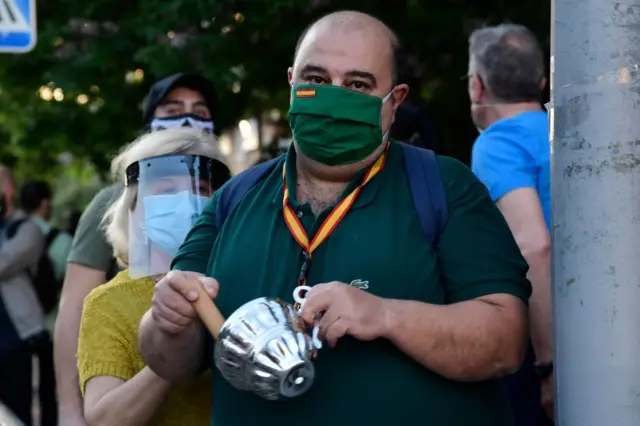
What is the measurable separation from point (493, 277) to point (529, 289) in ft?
0.41

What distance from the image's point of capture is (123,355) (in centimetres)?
361

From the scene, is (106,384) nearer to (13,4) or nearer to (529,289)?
(529,289)

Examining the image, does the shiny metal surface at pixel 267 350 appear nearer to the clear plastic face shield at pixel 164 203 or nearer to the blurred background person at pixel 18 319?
the clear plastic face shield at pixel 164 203

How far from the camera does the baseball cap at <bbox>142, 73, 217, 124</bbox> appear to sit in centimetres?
525

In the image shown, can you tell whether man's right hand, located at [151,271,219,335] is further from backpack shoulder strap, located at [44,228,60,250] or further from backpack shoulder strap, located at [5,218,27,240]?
backpack shoulder strap, located at [44,228,60,250]

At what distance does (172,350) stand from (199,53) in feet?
13.2

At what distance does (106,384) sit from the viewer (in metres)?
3.57

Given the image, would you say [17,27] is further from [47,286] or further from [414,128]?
[47,286]

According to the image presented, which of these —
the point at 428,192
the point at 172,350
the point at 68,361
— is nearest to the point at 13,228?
the point at 68,361

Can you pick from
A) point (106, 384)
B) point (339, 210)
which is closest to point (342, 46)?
point (339, 210)

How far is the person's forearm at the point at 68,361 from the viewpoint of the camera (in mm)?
5055

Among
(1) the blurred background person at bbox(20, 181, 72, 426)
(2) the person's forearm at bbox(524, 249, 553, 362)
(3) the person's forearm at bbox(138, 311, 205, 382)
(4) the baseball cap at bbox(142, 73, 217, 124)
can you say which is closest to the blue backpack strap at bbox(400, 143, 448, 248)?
(3) the person's forearm at bbox(138, 311, 205, 382)

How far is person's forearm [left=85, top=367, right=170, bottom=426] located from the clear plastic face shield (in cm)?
46

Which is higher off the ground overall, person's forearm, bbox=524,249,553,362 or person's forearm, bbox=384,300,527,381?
person's forearm, bbox=384,300,527,381
